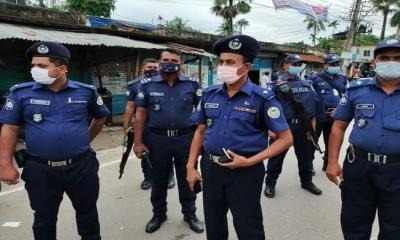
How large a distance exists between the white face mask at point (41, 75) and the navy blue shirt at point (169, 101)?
122cm

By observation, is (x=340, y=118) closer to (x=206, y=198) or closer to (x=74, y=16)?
(x=206, y=198)

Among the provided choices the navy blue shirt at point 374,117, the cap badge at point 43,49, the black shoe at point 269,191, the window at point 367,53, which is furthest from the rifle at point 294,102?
the window at point 367,53

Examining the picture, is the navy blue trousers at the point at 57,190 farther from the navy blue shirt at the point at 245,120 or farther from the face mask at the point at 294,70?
the face mask at the point at 294,70

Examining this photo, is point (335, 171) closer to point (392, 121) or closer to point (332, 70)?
point (392, 121)

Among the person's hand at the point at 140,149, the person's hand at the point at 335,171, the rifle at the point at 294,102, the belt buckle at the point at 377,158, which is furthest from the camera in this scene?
the rifle at the point at 294,102

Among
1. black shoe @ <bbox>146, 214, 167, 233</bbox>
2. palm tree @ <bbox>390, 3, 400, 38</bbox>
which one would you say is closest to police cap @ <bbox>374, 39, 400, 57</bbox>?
black shoe @ <bbox>146, 214, 167, 233</bbox>

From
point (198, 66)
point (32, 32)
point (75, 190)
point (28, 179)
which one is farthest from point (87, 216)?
point (198, 66)

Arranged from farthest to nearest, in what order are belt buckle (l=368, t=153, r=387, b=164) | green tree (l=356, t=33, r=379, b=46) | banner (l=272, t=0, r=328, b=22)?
green tree (l=356, t=33, r=379, b=46)
banner (l=272, t=0, r=328, b=22)
belt buckle (l=368, t=153, r=387, b=164)

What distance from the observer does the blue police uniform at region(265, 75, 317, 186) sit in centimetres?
498

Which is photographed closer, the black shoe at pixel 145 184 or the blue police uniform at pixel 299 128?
the blue police uniform at pixel 299 128

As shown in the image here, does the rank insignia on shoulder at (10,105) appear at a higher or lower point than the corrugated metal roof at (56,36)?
lower

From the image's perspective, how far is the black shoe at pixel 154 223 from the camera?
3926mm

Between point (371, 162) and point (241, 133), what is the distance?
0.91 m

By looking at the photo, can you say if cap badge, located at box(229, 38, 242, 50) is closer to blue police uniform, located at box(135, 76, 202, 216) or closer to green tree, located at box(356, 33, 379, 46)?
blue police uniform, located at box(135, 76, 202, 216)
